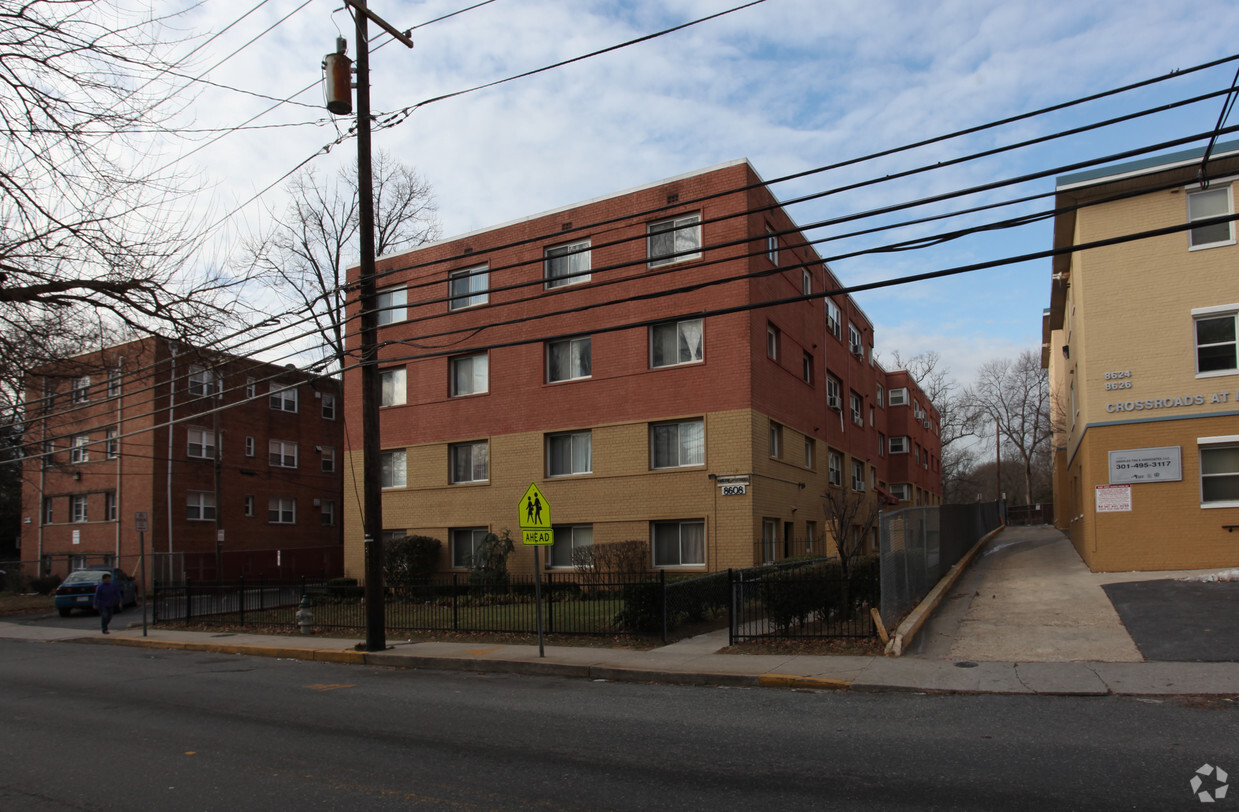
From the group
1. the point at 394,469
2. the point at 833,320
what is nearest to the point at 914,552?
the point at 833,320

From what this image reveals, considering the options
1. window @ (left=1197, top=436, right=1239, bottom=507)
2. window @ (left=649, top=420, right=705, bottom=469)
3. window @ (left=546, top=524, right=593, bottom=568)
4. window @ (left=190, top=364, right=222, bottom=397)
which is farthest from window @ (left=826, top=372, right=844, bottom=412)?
window @ (left=190, top=364, right=222, bottom=397)

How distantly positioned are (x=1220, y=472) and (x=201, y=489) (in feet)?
127

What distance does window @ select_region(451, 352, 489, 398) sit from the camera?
85.8 feet

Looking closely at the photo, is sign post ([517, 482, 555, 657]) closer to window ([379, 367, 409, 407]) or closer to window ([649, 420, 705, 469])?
window ([649, 420, 705, 469])

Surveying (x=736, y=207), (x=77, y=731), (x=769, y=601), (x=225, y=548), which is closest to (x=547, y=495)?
(x=736, y=207)

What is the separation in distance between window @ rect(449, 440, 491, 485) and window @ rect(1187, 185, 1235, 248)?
726 inches

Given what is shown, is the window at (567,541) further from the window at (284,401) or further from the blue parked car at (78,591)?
the window at (284,401)

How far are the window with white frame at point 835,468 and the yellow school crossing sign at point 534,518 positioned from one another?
57.1 ft

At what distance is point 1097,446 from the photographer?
1861cm

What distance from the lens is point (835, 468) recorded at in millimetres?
31000

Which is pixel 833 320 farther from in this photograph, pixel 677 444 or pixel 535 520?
pixel 535 520

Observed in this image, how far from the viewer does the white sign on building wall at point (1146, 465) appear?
58.3 ft

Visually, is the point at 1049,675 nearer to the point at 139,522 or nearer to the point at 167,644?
the point at 167,644

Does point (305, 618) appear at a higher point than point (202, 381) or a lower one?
lower
